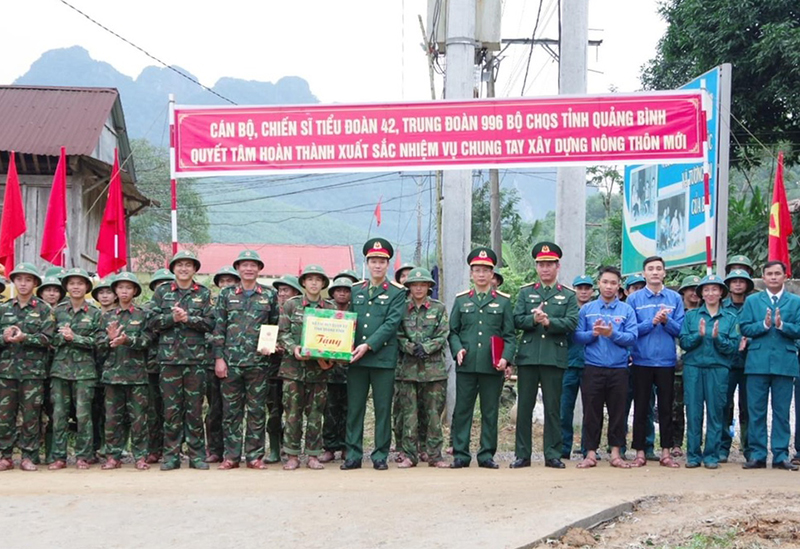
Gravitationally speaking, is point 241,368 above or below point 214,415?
above

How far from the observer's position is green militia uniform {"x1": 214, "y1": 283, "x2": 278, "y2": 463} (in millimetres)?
7805

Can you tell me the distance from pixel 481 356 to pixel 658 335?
1.56 m

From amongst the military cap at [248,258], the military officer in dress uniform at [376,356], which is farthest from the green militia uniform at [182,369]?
the military officer in dress uniform at [376,356]

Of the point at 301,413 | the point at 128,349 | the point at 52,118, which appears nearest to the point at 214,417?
the point at 301,413

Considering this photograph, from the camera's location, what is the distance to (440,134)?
9070mm

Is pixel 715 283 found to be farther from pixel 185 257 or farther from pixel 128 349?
pixel 128 349

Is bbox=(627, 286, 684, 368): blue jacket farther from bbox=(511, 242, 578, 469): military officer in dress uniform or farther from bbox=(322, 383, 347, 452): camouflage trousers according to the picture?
bbox=(322, 383, 347, 452): camouflage trousers

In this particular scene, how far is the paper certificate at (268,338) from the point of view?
765 cm

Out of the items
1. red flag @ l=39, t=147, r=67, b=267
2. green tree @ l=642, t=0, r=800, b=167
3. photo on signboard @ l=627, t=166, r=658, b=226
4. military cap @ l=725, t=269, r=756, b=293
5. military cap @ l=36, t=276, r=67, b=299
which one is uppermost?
green tree @ l=642, t=0, r=800, b=167

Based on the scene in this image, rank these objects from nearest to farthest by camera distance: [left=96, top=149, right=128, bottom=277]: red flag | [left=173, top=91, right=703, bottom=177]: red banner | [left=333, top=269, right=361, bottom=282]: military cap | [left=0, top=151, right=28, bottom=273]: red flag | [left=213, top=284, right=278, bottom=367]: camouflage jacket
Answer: [left=213, top=284, right=278, bottom=367]: camouflage jacket, [left=333, top=269, right=361, bottom=282]: military cap, [left=173, top=91, right=703, bottom=177]: red banner, [left=0, top=151, right=28, bottom=273]: red flag, [left=96, top=149, right=128, bottom=277]: red flag

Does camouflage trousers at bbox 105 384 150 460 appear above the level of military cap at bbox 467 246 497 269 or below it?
below

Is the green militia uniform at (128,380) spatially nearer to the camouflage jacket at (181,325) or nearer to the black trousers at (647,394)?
the camouflage jacket at (181,325)

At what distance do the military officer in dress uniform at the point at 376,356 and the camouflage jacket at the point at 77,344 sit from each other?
7.30 feet

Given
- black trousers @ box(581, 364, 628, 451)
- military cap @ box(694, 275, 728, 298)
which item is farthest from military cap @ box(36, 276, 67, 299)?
military cap @ box(694, 275, 728, 298)
